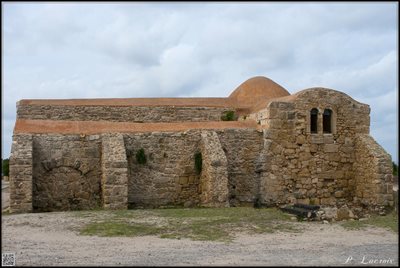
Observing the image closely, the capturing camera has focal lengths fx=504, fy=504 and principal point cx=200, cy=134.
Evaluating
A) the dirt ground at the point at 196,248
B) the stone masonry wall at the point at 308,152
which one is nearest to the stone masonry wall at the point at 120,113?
the stone masonry wall at the point at 308,152

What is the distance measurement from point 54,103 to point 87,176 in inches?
232

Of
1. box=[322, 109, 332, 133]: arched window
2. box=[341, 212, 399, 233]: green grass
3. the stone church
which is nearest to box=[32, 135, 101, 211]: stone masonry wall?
the stone church

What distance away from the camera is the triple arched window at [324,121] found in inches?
702

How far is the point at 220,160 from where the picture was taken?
52.2 ft

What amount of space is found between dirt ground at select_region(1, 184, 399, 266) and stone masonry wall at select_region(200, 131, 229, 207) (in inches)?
149

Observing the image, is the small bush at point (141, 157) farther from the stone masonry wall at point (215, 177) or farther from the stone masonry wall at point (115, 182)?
the stone masonry wall at point (215, 177)

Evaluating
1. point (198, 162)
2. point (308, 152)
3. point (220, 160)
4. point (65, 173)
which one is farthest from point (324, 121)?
point (65, 173)

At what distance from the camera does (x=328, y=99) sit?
705 inches

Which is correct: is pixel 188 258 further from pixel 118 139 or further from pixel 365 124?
pixel 365 124

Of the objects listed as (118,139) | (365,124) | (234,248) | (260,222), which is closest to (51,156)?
(118,139)

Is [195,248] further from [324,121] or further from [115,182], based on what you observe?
[324,121]

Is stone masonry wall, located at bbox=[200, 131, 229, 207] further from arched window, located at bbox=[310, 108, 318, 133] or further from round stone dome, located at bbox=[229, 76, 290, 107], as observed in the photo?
round stone dome, located at bbox=[229, 76, 290, 107]

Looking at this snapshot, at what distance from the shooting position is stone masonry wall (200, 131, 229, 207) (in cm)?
1571

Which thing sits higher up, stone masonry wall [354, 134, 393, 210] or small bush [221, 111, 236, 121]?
small bush [221, 111, 236, 121]
